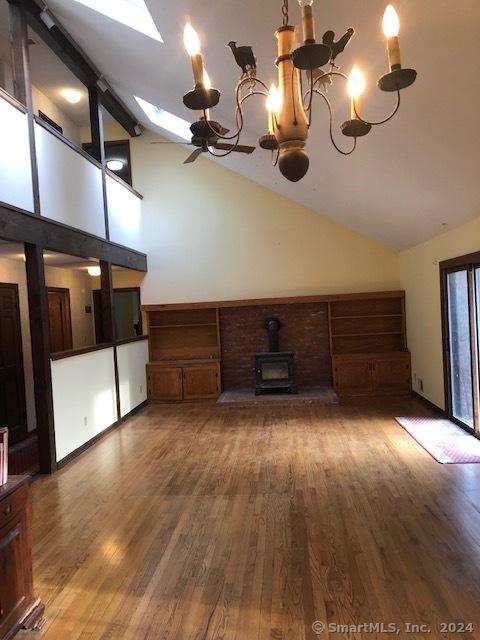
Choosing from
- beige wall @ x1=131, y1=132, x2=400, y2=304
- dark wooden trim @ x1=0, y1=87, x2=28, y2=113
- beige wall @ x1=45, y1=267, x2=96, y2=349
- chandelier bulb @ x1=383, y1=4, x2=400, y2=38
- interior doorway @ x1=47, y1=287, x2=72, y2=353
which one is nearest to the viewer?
chandelier bulb @ x1=383, y1=4, x2=400, y2=38

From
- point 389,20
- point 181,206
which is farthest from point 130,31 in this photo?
point 181,206

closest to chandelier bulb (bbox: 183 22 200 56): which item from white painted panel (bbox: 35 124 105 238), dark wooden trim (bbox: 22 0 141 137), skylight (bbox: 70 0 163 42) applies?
skylight (bbox: 70 0 163 42)

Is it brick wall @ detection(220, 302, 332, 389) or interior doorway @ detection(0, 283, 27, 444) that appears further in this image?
brick wall @ detection(220, 302, 332, 389)

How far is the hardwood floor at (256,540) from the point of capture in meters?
2.14

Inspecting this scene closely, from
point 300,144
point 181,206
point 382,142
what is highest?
point 181,206

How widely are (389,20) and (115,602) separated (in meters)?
2.92

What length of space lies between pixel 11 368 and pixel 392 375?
5695mm

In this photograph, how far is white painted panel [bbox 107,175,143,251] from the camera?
21.0ft

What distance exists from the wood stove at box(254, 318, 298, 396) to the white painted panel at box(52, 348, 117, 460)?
2.37m

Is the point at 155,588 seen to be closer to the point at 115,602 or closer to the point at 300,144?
the point at 115,602

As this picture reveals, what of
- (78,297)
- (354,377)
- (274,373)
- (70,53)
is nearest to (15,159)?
(70,53)

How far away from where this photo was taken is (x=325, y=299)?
7.39 meters

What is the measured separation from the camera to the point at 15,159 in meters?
3.93

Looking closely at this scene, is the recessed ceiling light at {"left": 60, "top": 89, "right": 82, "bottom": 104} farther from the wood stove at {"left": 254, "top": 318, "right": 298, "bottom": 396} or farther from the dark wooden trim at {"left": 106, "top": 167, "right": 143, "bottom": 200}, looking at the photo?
the wood stove at {"left": 254, "top": 318, "right": 298, "bottom": 396}
